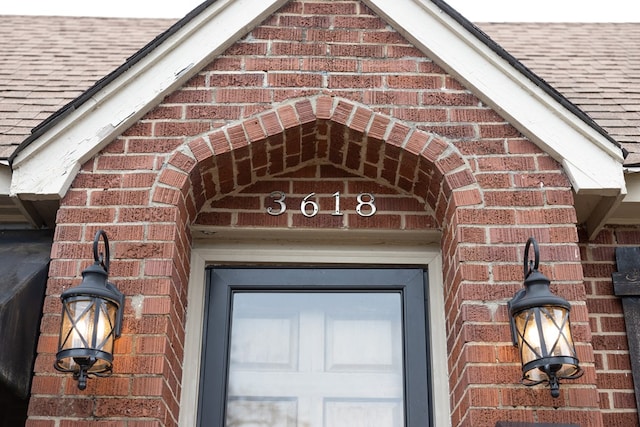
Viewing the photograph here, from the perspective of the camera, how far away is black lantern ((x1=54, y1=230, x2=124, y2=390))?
3.44 m

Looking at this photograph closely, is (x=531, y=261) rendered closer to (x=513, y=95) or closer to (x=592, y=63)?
(x=513, y=95)

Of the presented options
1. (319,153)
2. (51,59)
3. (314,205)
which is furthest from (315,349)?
(51,59)

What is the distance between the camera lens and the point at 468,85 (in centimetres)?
436

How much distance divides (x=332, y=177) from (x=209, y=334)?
109 centimetres

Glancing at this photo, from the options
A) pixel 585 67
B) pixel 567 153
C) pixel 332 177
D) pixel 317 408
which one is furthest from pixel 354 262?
pixel 585 67

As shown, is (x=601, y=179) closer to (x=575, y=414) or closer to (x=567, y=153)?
(x=567, y=153)

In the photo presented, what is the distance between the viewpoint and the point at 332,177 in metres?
4.64

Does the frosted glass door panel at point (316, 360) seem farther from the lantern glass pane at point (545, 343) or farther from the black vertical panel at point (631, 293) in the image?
the black vertical panel at point (631, 293)

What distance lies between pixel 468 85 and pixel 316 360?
5.39 ft

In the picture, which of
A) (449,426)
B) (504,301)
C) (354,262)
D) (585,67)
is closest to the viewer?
(504,301)

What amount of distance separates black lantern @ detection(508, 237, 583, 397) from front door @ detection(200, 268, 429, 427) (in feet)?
2.61

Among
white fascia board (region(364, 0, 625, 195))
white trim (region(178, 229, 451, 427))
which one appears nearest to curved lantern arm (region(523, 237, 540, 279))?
white fascia board (region(364, 0, 625, 195))

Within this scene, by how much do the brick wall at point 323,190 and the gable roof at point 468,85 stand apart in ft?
0.28

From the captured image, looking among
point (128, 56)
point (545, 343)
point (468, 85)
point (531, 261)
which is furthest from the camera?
point (128, 56)
